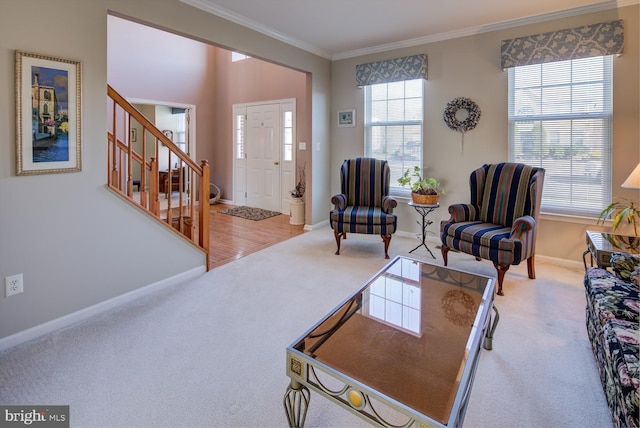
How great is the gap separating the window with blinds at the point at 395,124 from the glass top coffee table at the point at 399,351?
2692 mm

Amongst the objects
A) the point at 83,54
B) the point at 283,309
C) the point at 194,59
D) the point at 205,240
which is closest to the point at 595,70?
the point at 283,309

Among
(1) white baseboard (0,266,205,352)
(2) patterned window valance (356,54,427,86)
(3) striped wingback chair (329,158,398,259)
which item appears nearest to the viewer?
(1) white baseboard (0,266,205,352)

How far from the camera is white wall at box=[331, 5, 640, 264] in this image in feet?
10.8

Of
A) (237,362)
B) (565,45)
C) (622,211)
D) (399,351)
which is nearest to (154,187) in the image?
(237,362)

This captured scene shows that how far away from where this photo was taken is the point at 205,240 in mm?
3441

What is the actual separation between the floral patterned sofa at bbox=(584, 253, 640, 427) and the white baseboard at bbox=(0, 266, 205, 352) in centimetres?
300

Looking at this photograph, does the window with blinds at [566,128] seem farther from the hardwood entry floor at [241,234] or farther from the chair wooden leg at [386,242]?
the hardwood entry floor at [241,234]

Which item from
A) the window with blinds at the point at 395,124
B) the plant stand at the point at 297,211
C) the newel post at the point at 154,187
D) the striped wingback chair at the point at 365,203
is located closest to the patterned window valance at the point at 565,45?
the window with blinds at the point at 395,124

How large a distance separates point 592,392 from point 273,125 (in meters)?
5.73

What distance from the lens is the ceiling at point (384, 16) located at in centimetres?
333

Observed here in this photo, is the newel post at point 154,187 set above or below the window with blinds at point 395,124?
below

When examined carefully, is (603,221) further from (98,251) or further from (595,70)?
(98,251)

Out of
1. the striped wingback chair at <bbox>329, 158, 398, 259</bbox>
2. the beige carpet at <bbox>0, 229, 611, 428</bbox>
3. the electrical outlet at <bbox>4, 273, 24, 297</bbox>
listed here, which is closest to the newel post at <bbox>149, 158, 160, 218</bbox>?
the beige carpet at <bbox>0, 229, 611, 428</bbox>

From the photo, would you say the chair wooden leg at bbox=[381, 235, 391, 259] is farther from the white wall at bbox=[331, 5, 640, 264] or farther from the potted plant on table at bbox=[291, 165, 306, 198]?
the potted plant on table at bbox=[291, 165, 306, 198]
